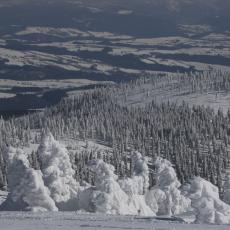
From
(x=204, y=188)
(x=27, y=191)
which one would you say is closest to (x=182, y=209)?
(x=27, y=191)

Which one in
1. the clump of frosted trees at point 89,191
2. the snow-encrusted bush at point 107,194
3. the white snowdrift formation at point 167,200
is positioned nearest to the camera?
the snow-encrusted bush at point 107,194

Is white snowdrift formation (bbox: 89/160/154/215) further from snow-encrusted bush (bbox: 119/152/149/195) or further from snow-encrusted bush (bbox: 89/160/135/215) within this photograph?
snow-encrusted bush (bbox: 119/152/149/195)

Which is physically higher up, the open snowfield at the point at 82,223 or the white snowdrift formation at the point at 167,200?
the open snowfield at the point at 82,223

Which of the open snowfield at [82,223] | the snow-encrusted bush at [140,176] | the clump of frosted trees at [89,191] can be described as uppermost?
the open snowfield at [82,223]

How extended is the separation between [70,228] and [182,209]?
6504 cm

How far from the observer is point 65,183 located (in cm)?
13712

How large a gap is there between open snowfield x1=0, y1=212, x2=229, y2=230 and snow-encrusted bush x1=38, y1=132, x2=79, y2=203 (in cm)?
2958

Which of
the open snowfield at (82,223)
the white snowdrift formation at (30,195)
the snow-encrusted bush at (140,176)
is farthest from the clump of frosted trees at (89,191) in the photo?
the open snowfield at (82,223)

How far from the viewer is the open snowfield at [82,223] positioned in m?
84.4

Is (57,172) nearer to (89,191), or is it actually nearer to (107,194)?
(89,191)

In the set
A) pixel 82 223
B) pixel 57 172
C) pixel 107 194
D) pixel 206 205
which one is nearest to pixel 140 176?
pixel 57 172

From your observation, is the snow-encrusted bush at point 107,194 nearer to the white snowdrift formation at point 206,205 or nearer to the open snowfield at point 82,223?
the open snowfield at point 82,223

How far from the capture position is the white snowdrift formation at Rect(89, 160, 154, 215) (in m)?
118

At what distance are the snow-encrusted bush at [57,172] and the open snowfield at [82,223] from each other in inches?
1165
